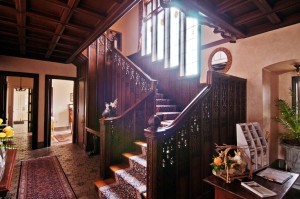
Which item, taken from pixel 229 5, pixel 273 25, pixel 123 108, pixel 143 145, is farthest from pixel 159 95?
pixel 273 25

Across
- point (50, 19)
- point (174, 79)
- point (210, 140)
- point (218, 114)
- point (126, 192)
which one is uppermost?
point (50, 19)

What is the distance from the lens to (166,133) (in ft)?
6.72

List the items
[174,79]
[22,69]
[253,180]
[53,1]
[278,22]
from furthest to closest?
[22,69], [174,79], [278,22], [53,1], [253,180]

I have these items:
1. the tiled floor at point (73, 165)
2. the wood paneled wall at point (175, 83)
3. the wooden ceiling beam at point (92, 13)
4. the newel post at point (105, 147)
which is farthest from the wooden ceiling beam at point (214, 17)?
the tiled floor at point (73, 165)

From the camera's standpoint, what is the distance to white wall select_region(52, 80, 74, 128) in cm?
944

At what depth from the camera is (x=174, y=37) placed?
209 inches

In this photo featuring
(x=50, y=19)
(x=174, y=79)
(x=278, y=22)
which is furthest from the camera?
(x=174, y=79)

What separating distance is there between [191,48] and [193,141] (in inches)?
119

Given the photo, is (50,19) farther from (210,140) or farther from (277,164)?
(277,164)

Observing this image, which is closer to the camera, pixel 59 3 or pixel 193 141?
pixel 193 141

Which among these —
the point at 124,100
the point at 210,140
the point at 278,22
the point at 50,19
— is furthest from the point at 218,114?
the point at 50,19

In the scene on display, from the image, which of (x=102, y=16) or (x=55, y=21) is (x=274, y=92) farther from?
(x=55, y=21)

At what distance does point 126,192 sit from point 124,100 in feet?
8.73

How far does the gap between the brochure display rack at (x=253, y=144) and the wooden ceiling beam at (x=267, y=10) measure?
170cm
